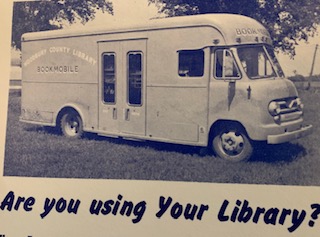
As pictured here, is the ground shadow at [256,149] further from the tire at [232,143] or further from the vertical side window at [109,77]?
the vertical side window at [109,77]

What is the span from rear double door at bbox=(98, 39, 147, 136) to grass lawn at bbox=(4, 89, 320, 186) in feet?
0.28

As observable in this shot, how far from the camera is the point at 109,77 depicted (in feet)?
6.91

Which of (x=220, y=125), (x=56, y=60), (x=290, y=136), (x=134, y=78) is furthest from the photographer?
(x=56, y=60)

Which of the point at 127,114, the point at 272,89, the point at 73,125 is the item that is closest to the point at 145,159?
the point at 127,114

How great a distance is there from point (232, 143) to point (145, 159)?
15.4 inches

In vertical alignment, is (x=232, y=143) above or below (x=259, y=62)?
below

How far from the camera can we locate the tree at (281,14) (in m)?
1.79

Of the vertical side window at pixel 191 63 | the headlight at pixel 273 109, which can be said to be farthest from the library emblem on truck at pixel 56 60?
the headlight at pixel 273 109

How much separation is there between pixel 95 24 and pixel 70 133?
0.56 meters

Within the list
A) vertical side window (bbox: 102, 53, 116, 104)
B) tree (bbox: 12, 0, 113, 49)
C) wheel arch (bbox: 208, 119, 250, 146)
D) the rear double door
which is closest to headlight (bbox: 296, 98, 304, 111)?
wheel arch (bbox: 208, 119, 250, 146)

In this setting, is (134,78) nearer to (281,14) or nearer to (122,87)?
(122,87)

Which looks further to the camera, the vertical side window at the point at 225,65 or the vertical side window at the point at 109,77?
the vertical side window at the point at 109,77

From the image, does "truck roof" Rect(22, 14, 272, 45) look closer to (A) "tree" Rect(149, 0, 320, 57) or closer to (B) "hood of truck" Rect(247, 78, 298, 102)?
Result: (A) "tree" Rect(149, 0, 320, 57)

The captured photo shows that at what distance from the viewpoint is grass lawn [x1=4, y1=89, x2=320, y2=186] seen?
5.69ft
